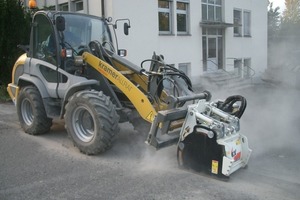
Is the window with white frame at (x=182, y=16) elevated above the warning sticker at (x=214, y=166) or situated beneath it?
elevated above

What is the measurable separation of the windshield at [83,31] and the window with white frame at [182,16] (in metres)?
8.16

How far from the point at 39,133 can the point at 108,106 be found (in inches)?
90.2

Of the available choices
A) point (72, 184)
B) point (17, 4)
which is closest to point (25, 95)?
point (72, 184)

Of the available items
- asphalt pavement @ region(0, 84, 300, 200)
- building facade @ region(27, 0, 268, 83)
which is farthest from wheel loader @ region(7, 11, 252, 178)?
building facade @ region(27, 0, 268, 83)

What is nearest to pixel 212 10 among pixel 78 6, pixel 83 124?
pixel 78 6

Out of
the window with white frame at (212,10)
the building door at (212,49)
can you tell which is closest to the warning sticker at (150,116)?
the building door at (212,49)

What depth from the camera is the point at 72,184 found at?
4.78 meters

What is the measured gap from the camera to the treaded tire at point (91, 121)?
18.1ft

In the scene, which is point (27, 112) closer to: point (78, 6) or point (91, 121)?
point (91, 121)

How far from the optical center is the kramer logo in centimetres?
576

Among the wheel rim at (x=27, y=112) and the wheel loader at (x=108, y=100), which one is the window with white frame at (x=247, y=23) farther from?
the wheel rim at (x=27, y=112)

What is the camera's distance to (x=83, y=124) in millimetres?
6043

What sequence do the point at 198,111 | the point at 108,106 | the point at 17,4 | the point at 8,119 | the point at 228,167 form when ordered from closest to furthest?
the point at 228,167, the point at 198,111, the point at 108,106, the point at 8,119, the point at 17,4

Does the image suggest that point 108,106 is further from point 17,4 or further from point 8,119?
point 17,4
